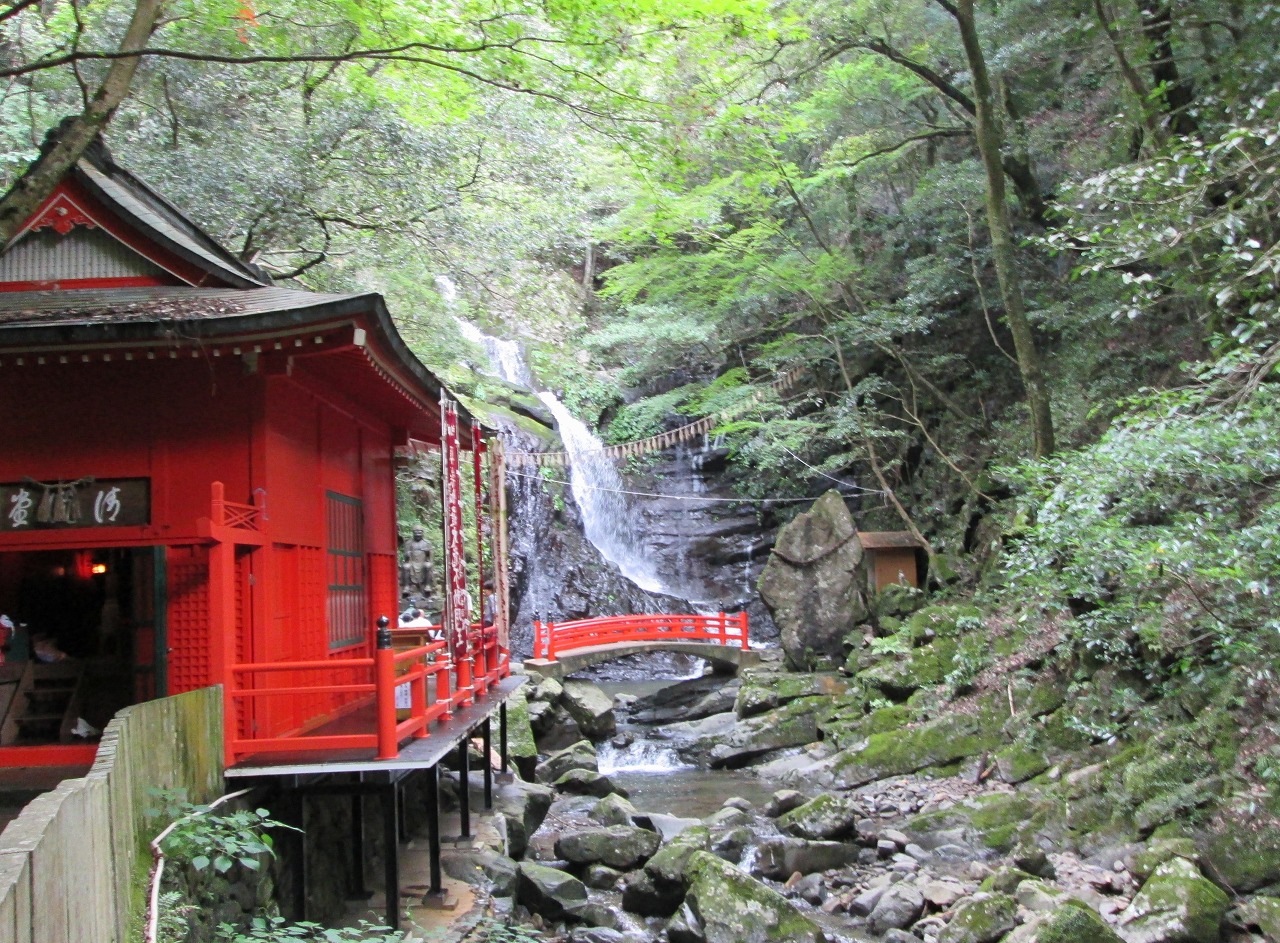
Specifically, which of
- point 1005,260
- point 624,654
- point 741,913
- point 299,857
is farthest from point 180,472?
point 624,654

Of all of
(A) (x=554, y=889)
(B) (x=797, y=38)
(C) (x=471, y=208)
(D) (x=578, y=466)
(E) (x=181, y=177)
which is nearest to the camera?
(A) (x=554, y=889)

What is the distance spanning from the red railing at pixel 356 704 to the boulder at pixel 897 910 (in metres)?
4.43

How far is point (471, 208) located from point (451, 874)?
991 cm

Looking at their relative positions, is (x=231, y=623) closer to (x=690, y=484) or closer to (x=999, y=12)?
(x=999, y=12)

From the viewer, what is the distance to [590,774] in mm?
14461

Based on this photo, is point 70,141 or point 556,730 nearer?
point 70,141

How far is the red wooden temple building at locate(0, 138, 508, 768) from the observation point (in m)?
7.11

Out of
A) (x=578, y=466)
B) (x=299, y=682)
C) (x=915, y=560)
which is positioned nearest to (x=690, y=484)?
(x=578, y=466)

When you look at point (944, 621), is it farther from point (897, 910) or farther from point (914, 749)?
point (897, 910)

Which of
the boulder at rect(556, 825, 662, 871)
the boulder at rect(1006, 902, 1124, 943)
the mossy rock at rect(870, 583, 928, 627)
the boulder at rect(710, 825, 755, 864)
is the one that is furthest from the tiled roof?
the mossy rock at rect(870, 583, 928, 627)

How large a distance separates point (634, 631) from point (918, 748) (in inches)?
422

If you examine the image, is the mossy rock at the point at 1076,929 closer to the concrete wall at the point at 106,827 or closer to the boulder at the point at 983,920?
the boulder at the point at 983,920

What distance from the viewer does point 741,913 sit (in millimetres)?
8414

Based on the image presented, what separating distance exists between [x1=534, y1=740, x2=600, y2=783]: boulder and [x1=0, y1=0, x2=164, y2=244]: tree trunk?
1069cm
